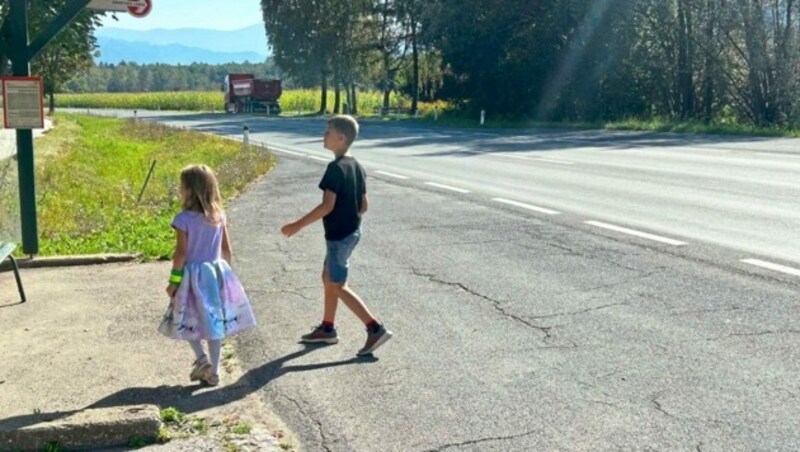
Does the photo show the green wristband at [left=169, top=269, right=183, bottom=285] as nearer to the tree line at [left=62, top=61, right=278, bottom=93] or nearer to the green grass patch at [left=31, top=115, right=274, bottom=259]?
the green grass patch at [left=31, top=115, right=274, bottom=259]

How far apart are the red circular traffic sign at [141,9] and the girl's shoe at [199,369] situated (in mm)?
5816

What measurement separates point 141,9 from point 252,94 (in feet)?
217

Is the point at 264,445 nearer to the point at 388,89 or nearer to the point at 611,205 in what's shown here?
the point at 611,205

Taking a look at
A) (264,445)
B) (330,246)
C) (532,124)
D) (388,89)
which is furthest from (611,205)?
(388,89)

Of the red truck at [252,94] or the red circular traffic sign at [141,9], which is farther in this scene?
the red truck at [252,94]

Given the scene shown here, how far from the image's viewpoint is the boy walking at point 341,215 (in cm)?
591

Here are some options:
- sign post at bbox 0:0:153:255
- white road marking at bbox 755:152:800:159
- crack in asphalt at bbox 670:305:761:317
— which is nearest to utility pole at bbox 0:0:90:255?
sign post at bbox 0:0:153:255

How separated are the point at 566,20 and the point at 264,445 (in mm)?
39521

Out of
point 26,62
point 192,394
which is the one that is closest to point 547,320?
point 192,394

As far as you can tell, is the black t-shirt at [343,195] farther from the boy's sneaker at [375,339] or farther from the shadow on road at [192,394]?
the shadow on road at [192,394]

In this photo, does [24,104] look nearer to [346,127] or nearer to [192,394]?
[346,127]

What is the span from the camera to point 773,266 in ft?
26.5

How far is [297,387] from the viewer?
532cm

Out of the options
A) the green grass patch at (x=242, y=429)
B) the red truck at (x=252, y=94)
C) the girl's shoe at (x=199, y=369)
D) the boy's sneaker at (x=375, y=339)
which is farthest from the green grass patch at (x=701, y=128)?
the red truck at (x=252, y=94)
